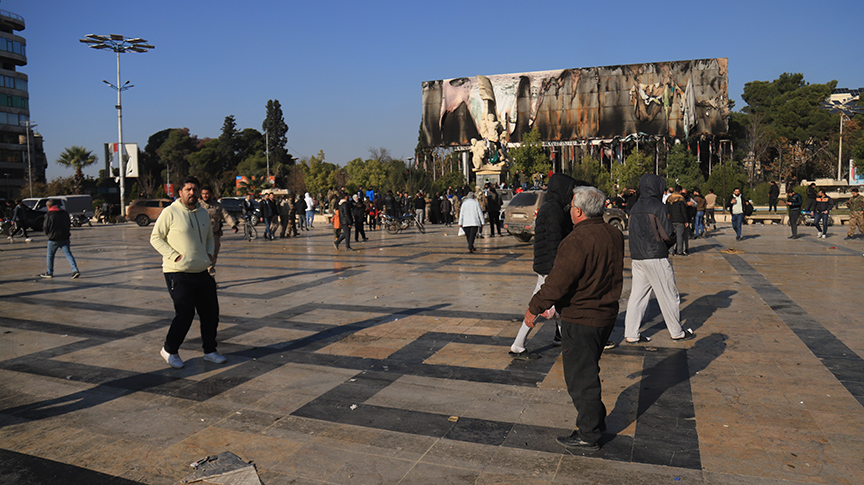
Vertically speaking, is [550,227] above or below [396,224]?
above

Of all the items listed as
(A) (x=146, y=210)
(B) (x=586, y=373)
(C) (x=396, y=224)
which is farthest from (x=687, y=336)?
(A) (x=146, y=210)

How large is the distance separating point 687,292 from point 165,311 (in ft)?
24.9

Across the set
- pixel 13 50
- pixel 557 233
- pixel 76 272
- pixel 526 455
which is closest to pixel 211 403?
pixel 526 455

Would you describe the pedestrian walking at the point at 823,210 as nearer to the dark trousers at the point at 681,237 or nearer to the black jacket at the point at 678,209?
the dark trousers at the point at 681,237

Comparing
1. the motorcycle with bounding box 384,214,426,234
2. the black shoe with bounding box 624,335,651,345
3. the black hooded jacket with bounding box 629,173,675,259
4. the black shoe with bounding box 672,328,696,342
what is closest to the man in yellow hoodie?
the black shoe with bounding box 624,335,651,345

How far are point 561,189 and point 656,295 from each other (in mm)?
1636

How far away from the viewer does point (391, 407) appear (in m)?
4.79

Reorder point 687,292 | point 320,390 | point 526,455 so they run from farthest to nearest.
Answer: point 687,292, point 320,390, point 526,455

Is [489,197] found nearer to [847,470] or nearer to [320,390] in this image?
[320,390]

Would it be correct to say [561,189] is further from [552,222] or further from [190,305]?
[190,305]

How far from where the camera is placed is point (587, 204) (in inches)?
159

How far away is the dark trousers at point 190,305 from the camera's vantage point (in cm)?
577

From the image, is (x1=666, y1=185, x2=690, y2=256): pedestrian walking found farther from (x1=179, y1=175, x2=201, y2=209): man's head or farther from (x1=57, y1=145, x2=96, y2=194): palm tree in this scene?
(x1=57, y1=145, x2=96, y2=194): palm tree

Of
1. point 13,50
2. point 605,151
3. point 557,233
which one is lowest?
point 557,233
